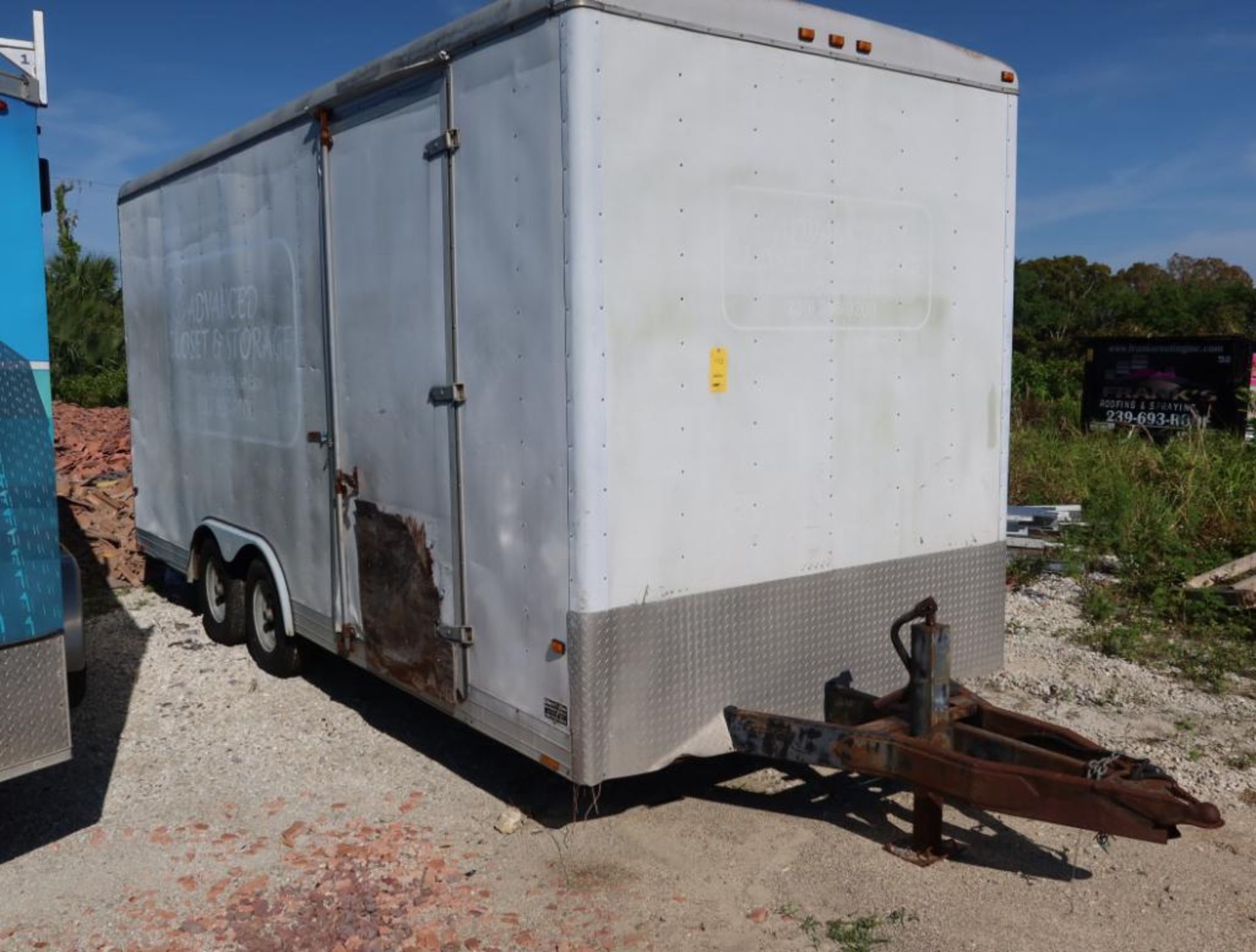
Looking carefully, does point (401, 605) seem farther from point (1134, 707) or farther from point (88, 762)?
point (1134, 707)

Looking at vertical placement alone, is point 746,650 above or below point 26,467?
below

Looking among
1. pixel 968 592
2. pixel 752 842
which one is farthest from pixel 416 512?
pixel 968 592

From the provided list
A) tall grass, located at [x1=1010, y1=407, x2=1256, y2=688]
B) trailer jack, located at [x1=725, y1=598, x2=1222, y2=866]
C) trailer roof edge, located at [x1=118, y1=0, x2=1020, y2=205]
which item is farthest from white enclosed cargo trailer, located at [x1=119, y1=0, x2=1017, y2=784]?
tall grass, located at [x1=1010, y1=407, x2=1256, y2=688]

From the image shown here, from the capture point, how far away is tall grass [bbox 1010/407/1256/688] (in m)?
6.71

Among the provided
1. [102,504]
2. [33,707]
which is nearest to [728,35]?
[33,707]

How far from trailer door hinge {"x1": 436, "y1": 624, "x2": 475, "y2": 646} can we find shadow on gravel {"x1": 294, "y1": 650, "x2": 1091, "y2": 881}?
0.74m

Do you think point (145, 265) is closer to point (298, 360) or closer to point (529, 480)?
point (298, 360)

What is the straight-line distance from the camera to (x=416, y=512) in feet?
15.6

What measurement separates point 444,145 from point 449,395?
0.95 meters

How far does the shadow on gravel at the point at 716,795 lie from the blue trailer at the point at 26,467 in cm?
176

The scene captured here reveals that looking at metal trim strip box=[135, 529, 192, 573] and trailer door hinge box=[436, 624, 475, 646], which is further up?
trailer door hinge box=[436, 624, 475, 646]

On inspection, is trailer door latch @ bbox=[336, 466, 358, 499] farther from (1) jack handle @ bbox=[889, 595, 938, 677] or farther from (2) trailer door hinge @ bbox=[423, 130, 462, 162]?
(1) jack handle @ bbox=[889, 595, 938, 677]

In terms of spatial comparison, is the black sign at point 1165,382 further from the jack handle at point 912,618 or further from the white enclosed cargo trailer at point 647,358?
the jack handle at point 912,618

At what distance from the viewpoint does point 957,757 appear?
3.86 m
